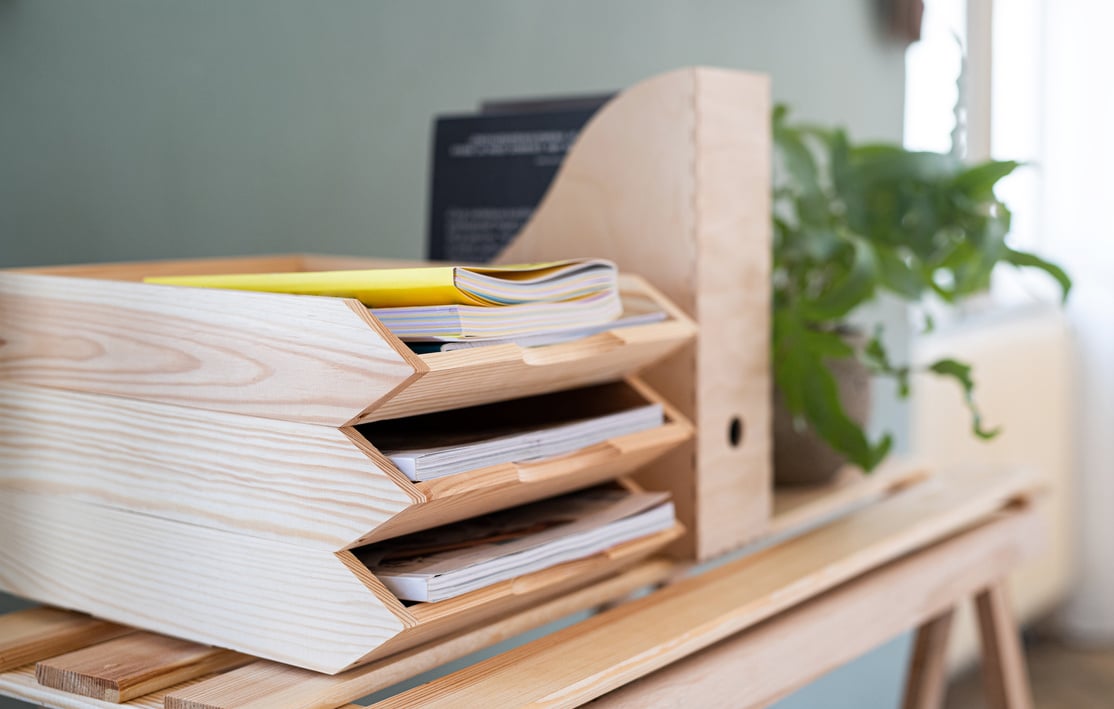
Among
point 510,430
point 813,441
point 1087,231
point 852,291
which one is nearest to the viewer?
point 510,430

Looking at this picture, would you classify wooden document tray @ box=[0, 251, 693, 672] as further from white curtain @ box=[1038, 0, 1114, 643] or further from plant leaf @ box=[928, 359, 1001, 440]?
white curtain @ box=[1038, 0, 1114, 643]

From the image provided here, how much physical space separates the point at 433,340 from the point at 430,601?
0.49ft

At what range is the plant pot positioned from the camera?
119 cm

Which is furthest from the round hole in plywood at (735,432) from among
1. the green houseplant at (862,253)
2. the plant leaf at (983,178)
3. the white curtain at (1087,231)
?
the white curtain at (1087,231)

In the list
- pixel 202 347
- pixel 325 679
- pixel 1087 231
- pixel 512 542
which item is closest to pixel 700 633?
pixel 512 542

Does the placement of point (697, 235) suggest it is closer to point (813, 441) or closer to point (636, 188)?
point (636, 188)

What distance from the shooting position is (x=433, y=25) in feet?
4.41

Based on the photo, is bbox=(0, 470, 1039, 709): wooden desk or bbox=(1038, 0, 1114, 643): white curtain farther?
bbox=(1038, 0, 1114, 643): white curtain

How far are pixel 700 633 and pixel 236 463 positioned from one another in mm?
328

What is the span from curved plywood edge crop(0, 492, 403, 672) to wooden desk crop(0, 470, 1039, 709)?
22 mm

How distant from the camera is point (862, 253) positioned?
1.09 meters

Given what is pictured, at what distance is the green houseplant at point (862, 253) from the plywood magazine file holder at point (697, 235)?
111 millimetres

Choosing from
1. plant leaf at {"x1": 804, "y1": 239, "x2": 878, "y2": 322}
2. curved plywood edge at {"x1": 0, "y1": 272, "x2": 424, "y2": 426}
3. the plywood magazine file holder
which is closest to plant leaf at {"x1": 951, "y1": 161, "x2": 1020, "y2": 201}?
plant leaf at {"x1": 804, "y1": 239, "x2": 878, "y2": 322}

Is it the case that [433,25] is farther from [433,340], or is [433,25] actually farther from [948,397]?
[948,397]
